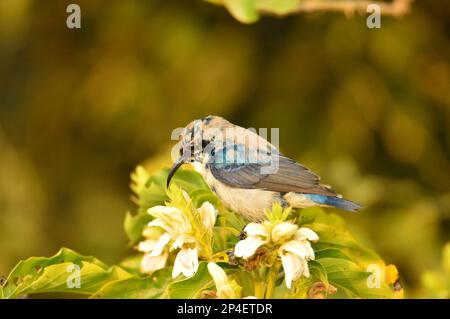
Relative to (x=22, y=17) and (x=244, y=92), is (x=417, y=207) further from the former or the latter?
(x=22, y=17)

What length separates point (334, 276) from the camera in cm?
174

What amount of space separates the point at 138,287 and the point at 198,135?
411mm

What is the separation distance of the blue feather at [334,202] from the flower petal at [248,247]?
0.45 meters

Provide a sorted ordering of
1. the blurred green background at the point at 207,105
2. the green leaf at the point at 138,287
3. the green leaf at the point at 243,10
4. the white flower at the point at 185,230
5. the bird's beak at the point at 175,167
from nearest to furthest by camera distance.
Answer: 1. the white flower at the point at 185,230
2. the green leaf at the point at 138,287
3. the bird's beak at the point at 175,167
4. the green leaf at the point at 243,10
5. the blurred green background at the point at 207,105

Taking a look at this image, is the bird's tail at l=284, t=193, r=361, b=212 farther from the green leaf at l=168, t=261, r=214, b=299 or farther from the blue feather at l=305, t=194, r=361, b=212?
the green leaf at l=168, t=261, r=214, b=299

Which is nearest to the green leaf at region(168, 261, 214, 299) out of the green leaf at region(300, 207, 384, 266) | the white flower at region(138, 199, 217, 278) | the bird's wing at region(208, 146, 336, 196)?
the white flower at region(138, 199, 217, 278)

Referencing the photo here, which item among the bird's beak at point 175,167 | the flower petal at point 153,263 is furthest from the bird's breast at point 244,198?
the flower petal at point 153,263

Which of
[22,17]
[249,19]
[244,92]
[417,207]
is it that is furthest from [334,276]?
[22,17]

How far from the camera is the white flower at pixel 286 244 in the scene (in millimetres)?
1571

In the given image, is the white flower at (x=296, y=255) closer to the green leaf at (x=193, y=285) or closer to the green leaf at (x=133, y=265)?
the green leaf at (x=193, y=285)

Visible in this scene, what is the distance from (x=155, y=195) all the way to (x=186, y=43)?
2.07m

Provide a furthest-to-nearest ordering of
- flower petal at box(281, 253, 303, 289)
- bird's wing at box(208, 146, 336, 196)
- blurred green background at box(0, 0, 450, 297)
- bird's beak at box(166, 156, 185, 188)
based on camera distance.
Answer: blurred green background at box(0, 0, 450, 297) → bird's wing at box(208, 146, 336, 196) → bird's beak at box(166, 156, 185, 188) → flower petal at box(281, 253, 303, 289)

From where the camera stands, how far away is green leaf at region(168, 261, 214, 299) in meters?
1.68

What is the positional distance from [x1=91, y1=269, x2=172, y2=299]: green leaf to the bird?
0.77ft
